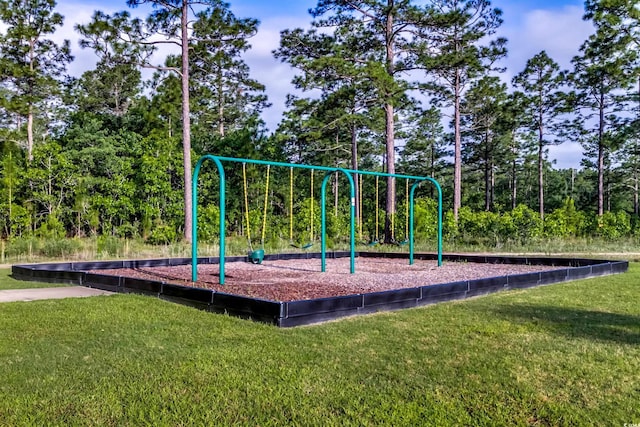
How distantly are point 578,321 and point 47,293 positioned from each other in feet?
19.1

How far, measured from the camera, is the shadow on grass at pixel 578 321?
4.09 m

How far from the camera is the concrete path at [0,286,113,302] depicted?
594cm

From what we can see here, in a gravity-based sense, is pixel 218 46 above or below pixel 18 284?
above

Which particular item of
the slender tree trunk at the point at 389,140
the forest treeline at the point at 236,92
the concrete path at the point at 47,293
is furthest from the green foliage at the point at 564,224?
the concrete path at the point at 47,293

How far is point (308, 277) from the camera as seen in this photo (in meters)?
7.85

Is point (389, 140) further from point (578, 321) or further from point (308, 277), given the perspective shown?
point (578, 321)

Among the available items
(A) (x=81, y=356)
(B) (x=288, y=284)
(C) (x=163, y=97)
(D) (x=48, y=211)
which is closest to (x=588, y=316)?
(B) (x=288, y=284)

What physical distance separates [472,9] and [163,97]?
11.0 metres

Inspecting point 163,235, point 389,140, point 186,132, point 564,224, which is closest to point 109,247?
point 163,235

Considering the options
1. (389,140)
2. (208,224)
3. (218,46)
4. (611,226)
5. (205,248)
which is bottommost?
(205,248)

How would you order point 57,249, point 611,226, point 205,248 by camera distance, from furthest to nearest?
point 611,226 < point 205,248 < point 57,249

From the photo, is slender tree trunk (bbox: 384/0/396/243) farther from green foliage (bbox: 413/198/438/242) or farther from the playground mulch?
the playground mulch

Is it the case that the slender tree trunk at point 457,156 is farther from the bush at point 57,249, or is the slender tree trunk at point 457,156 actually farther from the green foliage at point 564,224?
the bush at point 57,249

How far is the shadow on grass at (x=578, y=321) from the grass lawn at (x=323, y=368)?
2 centimetres
